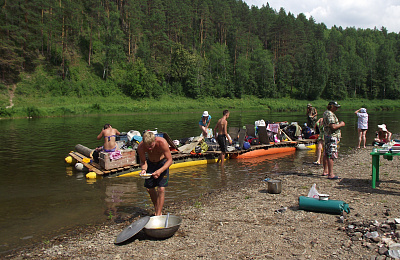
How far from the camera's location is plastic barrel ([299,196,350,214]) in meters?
6.58

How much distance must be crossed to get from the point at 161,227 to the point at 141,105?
48356 millimetres

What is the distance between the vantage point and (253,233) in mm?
5969

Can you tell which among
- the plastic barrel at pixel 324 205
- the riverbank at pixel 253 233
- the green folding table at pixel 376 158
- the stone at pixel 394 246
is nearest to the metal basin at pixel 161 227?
the riverbank at pixel 253 233

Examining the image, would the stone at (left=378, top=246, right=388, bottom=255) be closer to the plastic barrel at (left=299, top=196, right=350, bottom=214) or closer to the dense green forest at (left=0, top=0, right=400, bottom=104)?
the plastic barrel at (left=299, top=196, right=350, bottom=214)

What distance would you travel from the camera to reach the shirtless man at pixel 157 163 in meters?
6.36

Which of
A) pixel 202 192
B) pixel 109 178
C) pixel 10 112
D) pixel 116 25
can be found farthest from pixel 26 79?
pixel 202 192

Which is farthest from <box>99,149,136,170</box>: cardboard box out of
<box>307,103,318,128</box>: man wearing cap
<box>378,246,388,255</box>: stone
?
<box>307,103,318,128</box>: man wearing cap

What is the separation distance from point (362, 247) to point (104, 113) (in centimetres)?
4555

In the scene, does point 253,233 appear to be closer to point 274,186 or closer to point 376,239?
point 376,239

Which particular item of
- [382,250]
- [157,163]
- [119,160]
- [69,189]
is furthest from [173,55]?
[382,250]

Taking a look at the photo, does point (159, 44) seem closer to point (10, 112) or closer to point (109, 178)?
point (10, 112)

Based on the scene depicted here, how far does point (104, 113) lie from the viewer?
47.2m

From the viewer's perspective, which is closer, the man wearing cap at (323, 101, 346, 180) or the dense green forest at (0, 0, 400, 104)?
the man wearing cap at (323, 101, 346, 180)

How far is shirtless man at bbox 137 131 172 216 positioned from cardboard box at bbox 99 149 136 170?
5179mm
